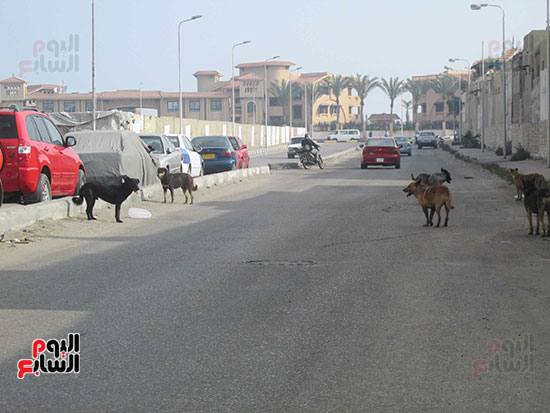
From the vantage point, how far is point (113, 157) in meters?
18.8

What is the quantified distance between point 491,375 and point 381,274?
3863 mm

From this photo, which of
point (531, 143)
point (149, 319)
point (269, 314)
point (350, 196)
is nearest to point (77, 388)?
point (149, 319)

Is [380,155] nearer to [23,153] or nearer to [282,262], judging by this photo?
[23,153]

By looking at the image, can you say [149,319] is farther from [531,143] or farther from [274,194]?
[531,143]

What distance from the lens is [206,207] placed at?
18.1 m

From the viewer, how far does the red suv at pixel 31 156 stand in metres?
14.0

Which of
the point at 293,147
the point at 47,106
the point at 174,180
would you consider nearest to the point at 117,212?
the point at 174,180

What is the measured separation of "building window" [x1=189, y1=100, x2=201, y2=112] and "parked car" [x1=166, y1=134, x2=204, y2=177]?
288 feet

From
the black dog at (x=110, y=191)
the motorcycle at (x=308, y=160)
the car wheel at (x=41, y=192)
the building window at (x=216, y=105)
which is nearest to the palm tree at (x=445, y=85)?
the building window at (x=216, y=105)

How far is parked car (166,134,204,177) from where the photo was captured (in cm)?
2610

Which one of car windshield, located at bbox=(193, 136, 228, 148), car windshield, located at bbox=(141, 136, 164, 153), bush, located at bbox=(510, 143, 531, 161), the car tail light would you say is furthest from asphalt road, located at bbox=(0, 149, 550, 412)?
bush, located at bbox=(510, 143, 531, 161)

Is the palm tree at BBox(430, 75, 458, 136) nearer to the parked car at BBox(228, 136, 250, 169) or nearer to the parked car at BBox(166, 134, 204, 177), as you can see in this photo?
the parked car at BBox(228, 136, 250, 169)

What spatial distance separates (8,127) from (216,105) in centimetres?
10188

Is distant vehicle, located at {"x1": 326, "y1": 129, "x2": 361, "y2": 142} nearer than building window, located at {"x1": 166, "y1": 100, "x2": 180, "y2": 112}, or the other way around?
distant vehicle, located at {"x1": 326, "y1": 129, "x2": 361, "y2": 142}
